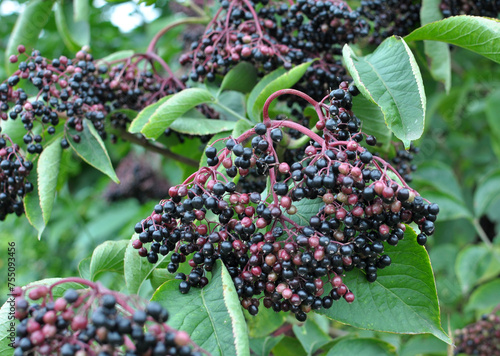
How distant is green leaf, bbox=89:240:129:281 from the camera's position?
1.40m

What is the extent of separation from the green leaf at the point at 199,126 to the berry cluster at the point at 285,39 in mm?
212

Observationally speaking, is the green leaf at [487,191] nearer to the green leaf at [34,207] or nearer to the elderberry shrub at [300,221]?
the elderberry shrub at [300,221]

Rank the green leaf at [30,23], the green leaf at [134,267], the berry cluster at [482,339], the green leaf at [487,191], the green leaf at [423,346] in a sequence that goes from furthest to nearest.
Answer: the green leaf at [487,191]
the green leaf at [30,23]
the berry cluster at [482,339]
the green leaf at [423,346]
the green leaf at [134,267]

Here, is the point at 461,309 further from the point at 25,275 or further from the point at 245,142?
the point at 25,275

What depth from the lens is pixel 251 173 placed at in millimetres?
1559

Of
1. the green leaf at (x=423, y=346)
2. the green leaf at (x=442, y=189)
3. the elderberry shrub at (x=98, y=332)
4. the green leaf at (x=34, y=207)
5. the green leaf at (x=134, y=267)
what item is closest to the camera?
the elderberry shrub at (x=98, y=332)

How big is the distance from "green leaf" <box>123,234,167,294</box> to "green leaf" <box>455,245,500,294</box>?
1.98 metres

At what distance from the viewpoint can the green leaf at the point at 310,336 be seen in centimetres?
177

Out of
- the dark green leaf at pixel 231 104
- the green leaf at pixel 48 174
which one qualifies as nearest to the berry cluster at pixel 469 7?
the dark green leaf at pixel 231 104

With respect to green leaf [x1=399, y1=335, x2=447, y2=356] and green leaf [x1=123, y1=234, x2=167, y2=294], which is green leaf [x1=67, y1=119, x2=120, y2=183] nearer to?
green leaf [x1=123, y1=234, x2=167, y2=294]

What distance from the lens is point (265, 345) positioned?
1.75 m

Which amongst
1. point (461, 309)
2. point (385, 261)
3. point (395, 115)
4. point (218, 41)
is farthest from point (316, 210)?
point (461, 309)

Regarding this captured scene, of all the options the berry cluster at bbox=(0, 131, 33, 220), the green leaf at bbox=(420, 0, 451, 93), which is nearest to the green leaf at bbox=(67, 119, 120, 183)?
the berry cluster at bbox=(0, 131, 33, 220)

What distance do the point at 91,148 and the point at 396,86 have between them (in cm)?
111
